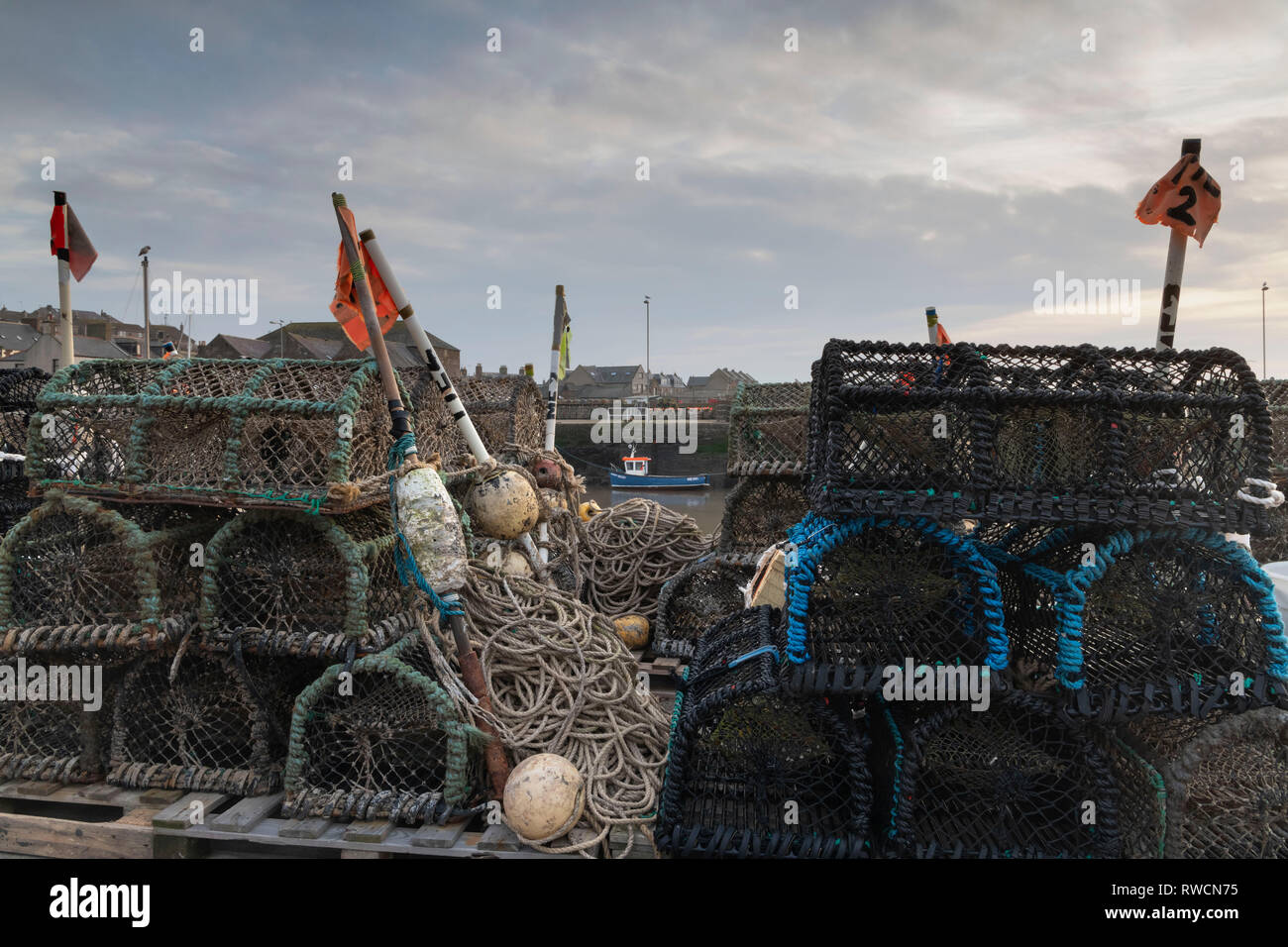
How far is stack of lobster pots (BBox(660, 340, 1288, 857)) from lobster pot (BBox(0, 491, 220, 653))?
285 centimetres

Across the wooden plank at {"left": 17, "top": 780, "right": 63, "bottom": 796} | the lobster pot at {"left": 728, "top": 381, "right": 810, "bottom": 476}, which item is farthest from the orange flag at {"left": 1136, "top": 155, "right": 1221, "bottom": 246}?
the wooden plank at {"left": 17, "top": 780, "right": 63, "bottom": 796}

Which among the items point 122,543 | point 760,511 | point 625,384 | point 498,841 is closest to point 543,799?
point 498,841

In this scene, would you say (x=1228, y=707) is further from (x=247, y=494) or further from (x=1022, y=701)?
(x=247, y=494)

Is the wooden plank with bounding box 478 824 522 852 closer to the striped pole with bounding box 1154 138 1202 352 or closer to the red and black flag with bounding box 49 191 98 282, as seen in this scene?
the striped pole with bounding box 1154 138 1202 352

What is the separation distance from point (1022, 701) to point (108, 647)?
4.36 m

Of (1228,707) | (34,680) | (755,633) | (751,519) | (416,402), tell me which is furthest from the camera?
(751,519)

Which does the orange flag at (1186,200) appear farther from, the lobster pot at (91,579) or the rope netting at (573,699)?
the lobster pot at (91,579)

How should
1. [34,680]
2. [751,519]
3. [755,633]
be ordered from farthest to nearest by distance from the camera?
[751,519] < [34,680] < [755,633]

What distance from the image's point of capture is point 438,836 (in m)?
3.51

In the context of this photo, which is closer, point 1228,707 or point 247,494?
point 1228,707

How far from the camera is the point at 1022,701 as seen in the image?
2.96 metres

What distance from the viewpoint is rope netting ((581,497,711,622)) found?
23.5 ft

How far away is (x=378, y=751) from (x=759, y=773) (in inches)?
77.6
